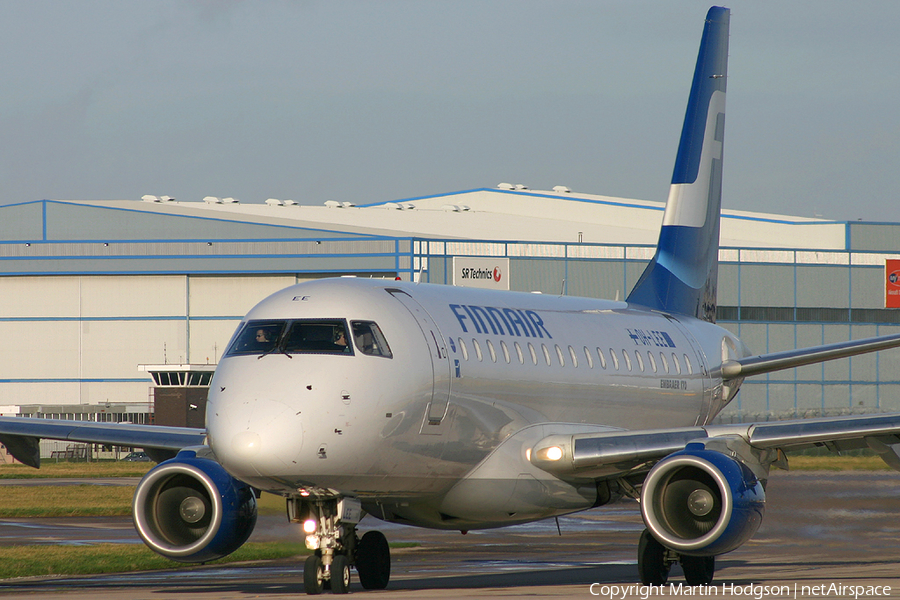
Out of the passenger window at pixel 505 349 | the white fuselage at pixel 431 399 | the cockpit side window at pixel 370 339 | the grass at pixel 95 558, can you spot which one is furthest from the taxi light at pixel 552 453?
the grass at pixel 95 558

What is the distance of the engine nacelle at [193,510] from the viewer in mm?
14938

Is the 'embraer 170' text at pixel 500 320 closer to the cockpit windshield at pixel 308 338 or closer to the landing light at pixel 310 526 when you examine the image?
the cockpit windshield at pixel 308 338

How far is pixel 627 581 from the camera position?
17.1m

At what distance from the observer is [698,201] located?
1049 inches

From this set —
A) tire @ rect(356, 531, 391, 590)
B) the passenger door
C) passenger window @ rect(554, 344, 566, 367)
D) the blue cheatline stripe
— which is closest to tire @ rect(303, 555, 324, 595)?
tire @ rect(356, 531, 391, 590)

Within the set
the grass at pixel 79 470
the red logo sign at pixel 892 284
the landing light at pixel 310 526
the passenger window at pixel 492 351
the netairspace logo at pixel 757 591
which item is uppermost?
the red logo sign at pixel 892 284

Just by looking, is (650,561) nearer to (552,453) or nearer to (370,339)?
(552,453)

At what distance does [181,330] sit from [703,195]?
4682cm

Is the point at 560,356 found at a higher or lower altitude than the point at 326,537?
higher

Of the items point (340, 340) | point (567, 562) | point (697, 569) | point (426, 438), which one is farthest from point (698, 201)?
point (340, 340)

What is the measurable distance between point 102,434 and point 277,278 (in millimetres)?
49910

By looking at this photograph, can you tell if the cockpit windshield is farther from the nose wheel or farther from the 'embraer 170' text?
the nose wheel

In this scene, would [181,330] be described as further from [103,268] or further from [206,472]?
[206,472]

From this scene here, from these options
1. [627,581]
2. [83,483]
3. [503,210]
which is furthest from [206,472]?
[503,210]
